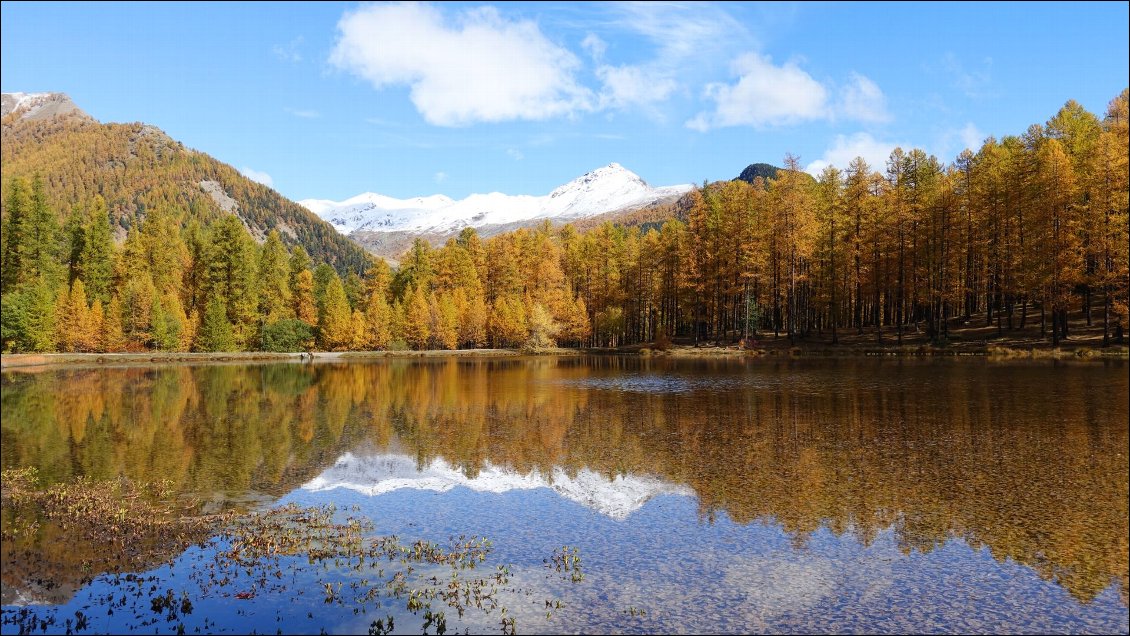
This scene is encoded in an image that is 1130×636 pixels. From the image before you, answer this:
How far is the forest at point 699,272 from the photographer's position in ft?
184

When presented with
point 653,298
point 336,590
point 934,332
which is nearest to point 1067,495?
point 336,590

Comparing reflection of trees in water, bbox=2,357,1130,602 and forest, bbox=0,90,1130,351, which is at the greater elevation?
forest, bbox=0,90,1130,351

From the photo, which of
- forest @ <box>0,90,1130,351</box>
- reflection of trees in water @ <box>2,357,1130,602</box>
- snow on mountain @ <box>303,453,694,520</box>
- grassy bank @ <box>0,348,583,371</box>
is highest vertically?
forest @ <box>0,90,1130,351</box>

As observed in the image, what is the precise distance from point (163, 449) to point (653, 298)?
253ft

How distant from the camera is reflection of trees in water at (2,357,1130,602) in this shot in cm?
1355

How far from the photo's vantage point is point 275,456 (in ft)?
71.3

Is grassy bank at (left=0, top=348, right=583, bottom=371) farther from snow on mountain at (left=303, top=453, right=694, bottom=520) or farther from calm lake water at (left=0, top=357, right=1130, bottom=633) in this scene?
snow on mountain at (left=303, top=453, right=694, bottom=520)

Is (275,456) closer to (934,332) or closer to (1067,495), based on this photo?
(1067,495)

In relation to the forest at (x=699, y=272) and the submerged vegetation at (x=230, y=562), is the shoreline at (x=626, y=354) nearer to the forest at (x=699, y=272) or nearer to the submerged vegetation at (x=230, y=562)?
the forest at (x=699, y=272)

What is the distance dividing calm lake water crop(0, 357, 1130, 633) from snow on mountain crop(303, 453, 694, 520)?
0.10 m

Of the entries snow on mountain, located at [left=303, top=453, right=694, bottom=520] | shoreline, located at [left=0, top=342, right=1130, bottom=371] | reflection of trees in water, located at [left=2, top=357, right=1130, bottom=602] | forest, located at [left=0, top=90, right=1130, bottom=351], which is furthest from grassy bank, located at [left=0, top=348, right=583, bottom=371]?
snow on mountain, located at [left=303, top=453, right=694, bottom=520]

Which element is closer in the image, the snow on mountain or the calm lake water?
the calm lake water

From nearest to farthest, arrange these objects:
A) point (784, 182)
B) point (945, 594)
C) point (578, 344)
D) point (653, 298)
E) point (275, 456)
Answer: point (945, 594) < point (275, 456) < point (784, 182) < point (653, 298) < point (578, 344)

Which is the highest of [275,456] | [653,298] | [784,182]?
[784,182]
